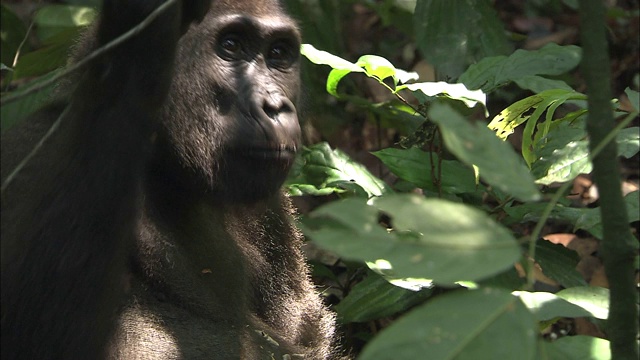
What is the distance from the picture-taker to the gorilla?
7.98 feet

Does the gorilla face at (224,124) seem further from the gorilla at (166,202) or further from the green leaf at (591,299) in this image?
the green leaf at (591,299)

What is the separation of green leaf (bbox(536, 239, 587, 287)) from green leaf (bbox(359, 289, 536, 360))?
7.47 feet

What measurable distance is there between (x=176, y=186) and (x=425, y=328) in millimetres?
2098

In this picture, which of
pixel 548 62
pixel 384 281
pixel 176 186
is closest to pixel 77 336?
pixel 176 186

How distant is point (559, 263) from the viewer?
3592mm

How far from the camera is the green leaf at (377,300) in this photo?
3.50 meters

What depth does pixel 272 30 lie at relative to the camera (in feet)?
11.9

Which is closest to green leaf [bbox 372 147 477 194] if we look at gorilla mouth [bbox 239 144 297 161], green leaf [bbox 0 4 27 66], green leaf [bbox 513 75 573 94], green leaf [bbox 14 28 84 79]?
green leaf [bbox 513 75 573 94]

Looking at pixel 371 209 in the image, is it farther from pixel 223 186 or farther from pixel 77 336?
pixel 223 186

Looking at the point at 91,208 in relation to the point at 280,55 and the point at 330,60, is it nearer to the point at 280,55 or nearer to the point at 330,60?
the point at 330,60

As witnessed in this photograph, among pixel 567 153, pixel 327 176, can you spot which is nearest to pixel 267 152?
pixel 327 176

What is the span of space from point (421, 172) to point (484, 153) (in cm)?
234

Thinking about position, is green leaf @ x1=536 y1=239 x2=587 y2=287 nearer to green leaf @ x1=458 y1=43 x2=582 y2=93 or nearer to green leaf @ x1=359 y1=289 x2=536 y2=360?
green leaf @ x1=458 y1=43 x2=582 y2=93

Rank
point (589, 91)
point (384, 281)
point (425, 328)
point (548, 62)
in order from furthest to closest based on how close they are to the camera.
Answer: point (384, 281)
point (548, 62)
point (589, 91)
point (425, 328)
